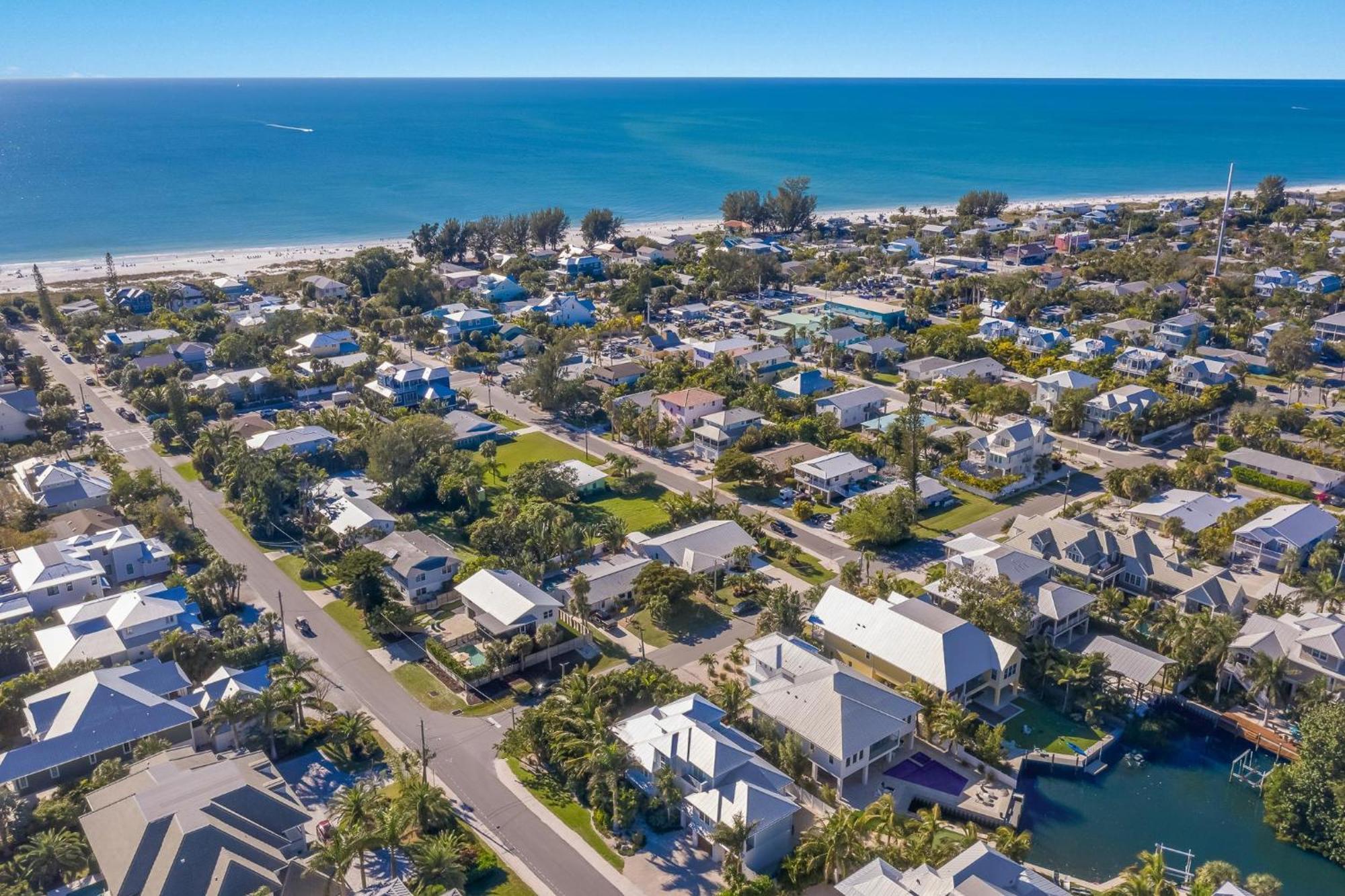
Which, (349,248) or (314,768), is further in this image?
(349,248)

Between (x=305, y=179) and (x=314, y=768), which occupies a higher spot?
(x=305, y=179)

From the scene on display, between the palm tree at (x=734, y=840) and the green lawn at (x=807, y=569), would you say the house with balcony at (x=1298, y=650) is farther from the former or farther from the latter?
the palm tree at (x=734, y=840)

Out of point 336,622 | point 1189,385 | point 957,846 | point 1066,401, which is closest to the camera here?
point 957,846

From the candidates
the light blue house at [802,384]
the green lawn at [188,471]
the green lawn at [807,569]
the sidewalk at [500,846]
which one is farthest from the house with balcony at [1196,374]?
the green lawn at [188,471]

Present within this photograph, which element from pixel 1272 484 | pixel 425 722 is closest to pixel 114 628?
pixel 425 722

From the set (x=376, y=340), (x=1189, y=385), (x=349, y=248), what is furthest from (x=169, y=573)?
(x=349, y=248)

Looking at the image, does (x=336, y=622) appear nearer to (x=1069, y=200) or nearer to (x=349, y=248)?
(x=349, y=248)
